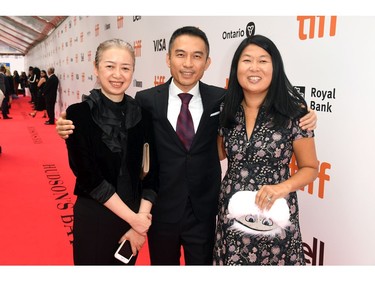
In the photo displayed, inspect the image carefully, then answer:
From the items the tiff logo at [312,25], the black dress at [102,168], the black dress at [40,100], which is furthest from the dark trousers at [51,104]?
the black dress at [102,168]

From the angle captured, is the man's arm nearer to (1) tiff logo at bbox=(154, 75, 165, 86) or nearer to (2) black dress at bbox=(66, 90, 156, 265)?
(2) black dress at bbox=(66, 90, 156, 265)

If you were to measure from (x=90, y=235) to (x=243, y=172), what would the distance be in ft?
2.22

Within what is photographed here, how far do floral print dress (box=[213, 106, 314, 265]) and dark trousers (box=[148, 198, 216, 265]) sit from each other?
7.2 inches

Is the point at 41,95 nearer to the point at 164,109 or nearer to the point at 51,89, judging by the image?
the point at 51,89

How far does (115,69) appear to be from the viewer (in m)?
1.54

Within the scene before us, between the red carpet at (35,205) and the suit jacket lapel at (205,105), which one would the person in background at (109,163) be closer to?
the suit jacket lapel at (205,105)

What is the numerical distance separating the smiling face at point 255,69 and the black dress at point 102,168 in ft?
1.53

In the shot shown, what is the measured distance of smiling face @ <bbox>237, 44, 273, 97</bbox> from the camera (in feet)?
4.99

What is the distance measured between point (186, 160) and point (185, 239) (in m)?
0.39

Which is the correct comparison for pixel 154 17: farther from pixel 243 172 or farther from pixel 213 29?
pixel 243 172

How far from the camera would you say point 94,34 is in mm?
7164

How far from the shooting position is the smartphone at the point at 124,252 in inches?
62.7

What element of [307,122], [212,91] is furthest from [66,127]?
[307,122]

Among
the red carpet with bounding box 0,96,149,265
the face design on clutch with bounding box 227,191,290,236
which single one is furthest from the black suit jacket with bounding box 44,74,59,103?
the face design on clutch with bounding box 227,191,290,236
